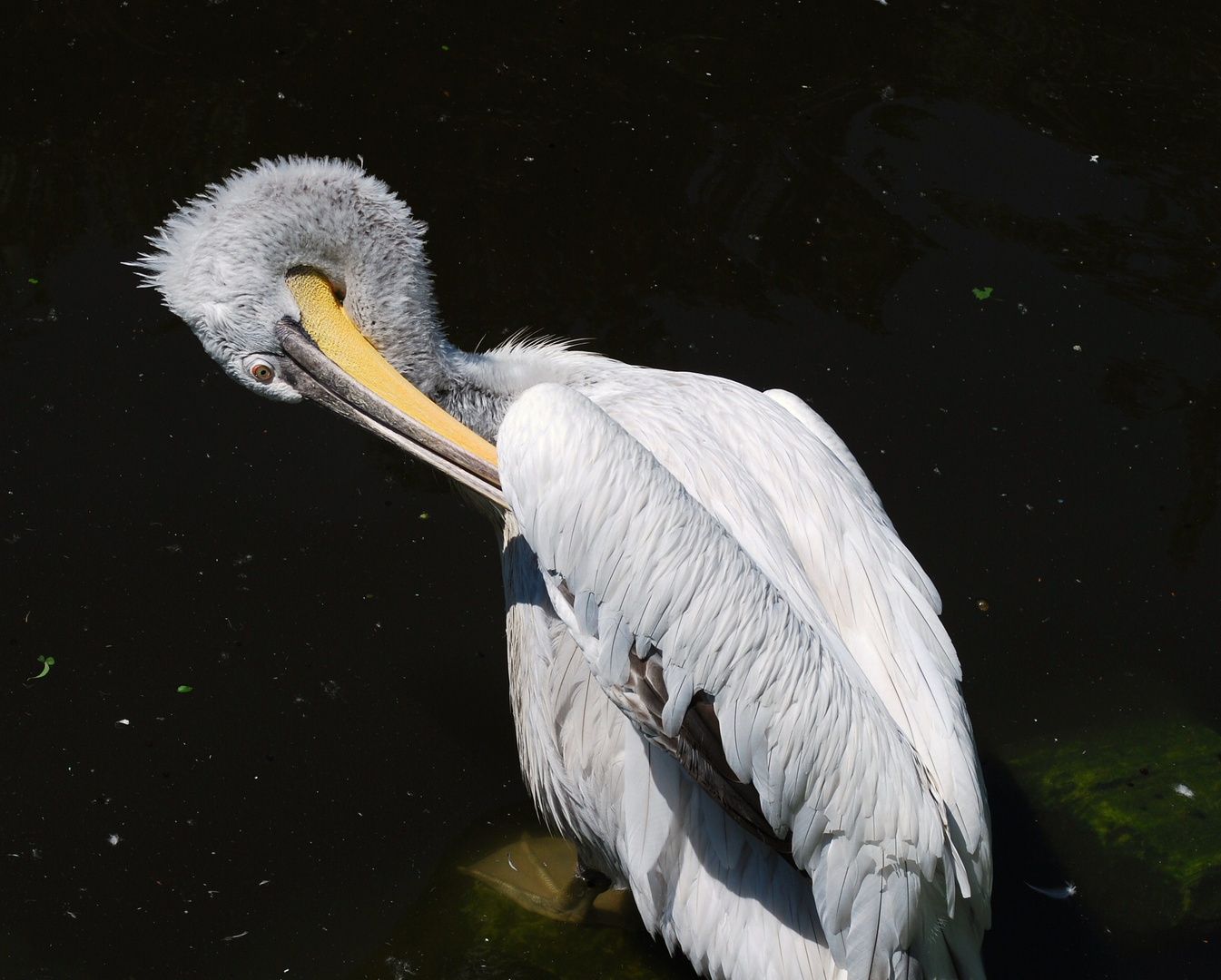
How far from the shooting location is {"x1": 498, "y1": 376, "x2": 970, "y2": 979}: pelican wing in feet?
6.46

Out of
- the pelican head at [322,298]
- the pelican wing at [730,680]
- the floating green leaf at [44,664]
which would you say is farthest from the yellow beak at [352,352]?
the floating green leaf at [44,664]

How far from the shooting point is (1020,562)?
374 cm

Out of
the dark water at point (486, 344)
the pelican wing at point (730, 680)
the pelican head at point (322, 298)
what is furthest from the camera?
the dark water at point (486, 344)

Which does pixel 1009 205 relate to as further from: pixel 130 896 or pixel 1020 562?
pixel 130 896

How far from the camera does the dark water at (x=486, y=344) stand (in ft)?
10.2

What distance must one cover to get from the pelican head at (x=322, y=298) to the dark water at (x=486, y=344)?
1074mm

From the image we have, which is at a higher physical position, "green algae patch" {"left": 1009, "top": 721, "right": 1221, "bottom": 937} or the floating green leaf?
"green algae patch" {"left": 1009, "top": 721, "right": 1221, "bottom": 937}

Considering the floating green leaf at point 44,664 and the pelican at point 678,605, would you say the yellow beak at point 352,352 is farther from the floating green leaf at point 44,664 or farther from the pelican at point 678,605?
the floating green leaf at point 44,664

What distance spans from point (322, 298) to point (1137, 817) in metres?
2.73

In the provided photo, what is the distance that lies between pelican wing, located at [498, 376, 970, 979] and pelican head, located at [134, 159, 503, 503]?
42 centimetres

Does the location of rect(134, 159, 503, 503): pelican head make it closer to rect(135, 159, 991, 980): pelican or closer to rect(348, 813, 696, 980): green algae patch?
rect(135, 159, 991, 980): pelican

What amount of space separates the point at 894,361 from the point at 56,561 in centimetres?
293

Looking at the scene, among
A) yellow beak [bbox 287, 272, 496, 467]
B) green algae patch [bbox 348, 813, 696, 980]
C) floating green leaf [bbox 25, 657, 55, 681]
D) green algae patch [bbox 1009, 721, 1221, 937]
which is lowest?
floating green leaf [bbox 25, 657, 55, 681]

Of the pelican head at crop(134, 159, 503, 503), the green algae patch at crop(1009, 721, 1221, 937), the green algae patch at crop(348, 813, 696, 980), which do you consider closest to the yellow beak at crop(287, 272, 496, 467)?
the pelican head at crop(134, 159, 503, 503)
